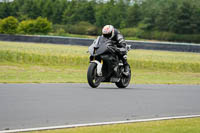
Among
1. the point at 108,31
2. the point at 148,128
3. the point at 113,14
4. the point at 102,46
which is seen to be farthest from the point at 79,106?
the point at 113,14

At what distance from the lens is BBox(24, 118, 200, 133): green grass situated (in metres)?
6.50

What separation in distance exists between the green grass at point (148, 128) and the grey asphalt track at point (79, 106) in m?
0.43

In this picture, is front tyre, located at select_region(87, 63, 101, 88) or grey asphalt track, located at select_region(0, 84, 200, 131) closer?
grey asphalt track, located at select_region(0, 84, 200, 131)

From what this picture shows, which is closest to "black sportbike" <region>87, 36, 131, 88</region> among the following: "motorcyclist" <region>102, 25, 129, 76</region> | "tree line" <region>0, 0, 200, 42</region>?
"motorcyclist" <region>102, 25, 129, 76</region>

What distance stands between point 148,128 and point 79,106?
1971mm

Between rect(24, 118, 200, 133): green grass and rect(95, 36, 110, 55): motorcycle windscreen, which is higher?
rect(95, 36, 110, 55): motorcycle windscreen

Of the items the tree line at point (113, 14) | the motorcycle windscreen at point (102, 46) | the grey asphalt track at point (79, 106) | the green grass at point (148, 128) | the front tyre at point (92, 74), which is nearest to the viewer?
the green grass at point (148, 128)

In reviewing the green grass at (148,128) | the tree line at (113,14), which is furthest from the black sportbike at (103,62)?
the tree line at (113,14)

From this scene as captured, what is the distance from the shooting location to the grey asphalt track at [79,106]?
23.2 ft

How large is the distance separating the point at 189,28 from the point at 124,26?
9892 mm

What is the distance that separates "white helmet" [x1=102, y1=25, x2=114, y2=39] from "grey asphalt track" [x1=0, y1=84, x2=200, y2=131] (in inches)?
70.6

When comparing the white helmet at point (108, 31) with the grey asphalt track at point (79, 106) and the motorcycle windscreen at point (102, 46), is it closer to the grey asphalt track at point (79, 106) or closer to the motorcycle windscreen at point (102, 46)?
the motorcycle windscreen at point (102, 46)

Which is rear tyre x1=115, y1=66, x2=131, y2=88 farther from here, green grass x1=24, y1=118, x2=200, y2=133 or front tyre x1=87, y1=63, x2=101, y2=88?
green grass x1=24, y1=118, x2=200, y2=133

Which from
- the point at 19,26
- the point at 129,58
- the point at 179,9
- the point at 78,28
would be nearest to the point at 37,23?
the point at 19,26
